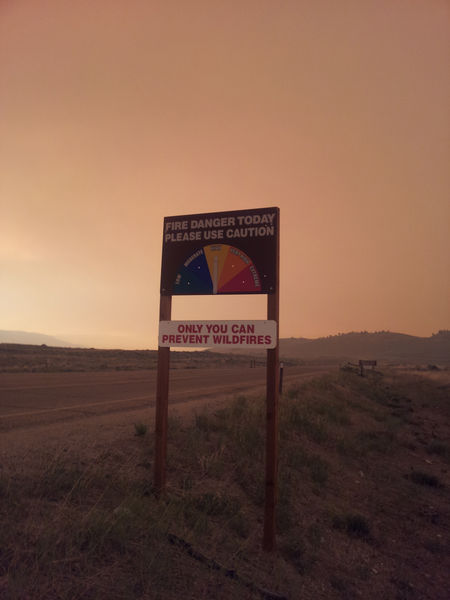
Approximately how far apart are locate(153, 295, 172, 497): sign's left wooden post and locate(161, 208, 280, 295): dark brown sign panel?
0.30m

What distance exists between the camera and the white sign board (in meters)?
5.94

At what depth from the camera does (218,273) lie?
255 inches

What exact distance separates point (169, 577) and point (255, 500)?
3.22 m

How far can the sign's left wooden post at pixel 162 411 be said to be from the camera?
6414 millimetres

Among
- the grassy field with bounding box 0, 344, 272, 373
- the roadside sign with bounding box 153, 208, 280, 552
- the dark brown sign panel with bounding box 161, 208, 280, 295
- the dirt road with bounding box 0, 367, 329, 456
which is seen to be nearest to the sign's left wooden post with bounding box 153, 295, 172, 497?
the roadside sign with bounding box 153, 208, 280, 552

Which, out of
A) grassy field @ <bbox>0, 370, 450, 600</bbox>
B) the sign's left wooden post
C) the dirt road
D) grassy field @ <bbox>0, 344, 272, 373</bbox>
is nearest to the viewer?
grassy field @ <bbox>0, 370, 450, 600</bbox>

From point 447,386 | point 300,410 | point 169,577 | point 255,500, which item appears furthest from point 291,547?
point 447,386

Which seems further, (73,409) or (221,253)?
(73,409)

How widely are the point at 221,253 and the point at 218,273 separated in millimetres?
309

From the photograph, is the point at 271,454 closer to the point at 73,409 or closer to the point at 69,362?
the point at 73,409

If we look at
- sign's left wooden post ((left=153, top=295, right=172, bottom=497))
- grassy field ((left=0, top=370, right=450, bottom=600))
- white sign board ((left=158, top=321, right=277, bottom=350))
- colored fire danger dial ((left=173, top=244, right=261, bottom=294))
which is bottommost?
grassy field ((left=0, top=370, right=450, bottom=600))

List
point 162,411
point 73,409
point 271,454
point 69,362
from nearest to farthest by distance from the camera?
point 271,454 < point 162,411 < point 73,409 < point 69,362

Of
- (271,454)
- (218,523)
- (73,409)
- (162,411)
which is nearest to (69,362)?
(73,409)

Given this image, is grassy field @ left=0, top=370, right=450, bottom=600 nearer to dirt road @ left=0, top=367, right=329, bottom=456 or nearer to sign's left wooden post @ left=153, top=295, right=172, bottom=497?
sign's left wooden post @ left=153, top=295, right=172, bottom=497
